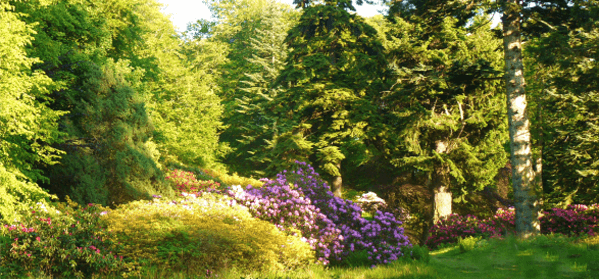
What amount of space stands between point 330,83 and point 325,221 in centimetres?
1153

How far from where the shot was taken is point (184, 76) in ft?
96.7

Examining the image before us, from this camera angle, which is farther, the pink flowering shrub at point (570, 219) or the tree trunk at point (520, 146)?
the pink flowering shrub at point (570, 219)

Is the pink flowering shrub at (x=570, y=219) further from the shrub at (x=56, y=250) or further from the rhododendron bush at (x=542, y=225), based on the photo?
the shrub at (x=56, y=250)

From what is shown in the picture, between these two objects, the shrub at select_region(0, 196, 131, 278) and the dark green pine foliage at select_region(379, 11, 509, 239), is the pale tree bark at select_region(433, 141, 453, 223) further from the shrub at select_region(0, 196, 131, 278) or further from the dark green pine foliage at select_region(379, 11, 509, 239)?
the shrub at select_region(0, 196, 131, 278)

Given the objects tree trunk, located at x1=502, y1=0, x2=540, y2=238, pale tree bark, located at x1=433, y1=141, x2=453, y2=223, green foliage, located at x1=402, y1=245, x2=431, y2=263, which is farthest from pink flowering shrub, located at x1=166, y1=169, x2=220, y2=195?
tree trunk, located at x1=502, y1=0, x2=540, y2=238

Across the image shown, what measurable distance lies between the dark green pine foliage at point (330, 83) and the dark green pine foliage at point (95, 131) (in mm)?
8749

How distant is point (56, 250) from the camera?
7.62 metres

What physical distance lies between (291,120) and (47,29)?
12.1 meters

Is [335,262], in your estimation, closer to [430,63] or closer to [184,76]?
[430,63]

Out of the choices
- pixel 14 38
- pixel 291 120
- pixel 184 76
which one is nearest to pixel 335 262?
pixel 14 38

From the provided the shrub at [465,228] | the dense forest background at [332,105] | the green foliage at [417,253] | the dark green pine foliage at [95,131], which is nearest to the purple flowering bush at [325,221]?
the green foliage at [417,253]

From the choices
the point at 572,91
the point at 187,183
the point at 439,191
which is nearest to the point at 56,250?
the point at 187,183

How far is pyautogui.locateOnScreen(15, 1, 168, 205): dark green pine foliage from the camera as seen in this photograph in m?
11.7

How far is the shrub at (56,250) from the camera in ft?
24.4
